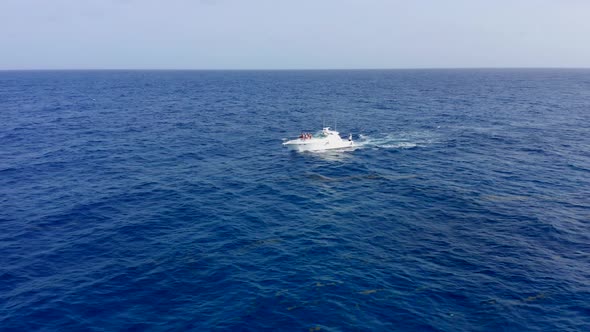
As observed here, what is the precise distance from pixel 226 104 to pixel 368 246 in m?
115

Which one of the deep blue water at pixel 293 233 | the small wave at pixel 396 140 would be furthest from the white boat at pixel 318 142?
the small wave at pixel 396 140

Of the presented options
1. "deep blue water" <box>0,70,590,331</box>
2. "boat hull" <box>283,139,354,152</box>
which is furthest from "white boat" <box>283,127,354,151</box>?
"deep blue water" <box>0,70,590,331</box>

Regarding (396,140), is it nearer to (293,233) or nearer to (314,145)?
(314,145)

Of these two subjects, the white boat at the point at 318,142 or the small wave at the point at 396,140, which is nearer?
the white boat at the point at 318,142

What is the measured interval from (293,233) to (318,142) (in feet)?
119

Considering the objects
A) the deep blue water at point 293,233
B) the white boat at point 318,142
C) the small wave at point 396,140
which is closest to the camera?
the deep blue water at point 293,233

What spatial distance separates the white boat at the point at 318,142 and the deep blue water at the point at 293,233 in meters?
2.65

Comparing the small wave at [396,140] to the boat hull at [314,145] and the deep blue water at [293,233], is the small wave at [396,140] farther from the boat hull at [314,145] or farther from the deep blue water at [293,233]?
the boat hull at [314,145]

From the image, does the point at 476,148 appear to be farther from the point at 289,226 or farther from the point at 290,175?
the point at 289,226

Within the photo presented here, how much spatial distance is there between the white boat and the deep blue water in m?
2.65

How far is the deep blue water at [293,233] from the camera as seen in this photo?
27.6 meters

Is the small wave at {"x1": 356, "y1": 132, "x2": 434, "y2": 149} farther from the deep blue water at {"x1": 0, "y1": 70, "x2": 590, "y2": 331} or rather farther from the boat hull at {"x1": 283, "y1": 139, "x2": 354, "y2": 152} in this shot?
the boat hull at {"x1": 283, "y1": 139, "x2": 354, "y2": 152}

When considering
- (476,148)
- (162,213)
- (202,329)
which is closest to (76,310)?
(202,329)

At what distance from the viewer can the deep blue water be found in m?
27.6
